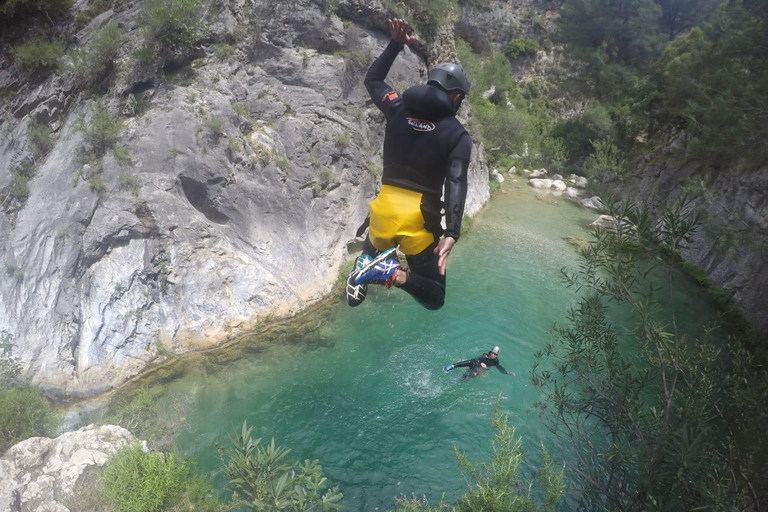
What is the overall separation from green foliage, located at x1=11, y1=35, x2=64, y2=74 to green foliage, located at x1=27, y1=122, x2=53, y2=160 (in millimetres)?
1876

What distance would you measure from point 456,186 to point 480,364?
21.2 ft

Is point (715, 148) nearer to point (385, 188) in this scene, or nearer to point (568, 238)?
point (568, 238)

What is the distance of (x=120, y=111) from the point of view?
35.4 feet

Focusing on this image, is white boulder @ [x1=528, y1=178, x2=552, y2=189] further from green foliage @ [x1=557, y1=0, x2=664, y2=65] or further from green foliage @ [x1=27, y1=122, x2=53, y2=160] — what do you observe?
green foliage @ [x1=27, y1=122, x2=53, y2=160]

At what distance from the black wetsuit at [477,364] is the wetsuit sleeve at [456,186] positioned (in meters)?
6.02

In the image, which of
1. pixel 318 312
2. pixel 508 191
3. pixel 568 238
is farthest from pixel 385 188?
pixel 508 191

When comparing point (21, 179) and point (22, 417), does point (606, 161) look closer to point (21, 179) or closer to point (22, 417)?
point (21, 179)

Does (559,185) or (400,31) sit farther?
(559,185)

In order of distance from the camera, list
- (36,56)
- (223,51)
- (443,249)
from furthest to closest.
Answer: (223,51) < (36,56) < (443,249)

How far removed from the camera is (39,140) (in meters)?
10.2

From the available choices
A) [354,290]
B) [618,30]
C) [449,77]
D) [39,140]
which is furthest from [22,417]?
[618,30]

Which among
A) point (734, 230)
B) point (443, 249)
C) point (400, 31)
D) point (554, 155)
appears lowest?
point (554, 155)

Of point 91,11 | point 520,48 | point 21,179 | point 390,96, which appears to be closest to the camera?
point 390,96

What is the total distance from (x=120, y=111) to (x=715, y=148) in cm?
1835
